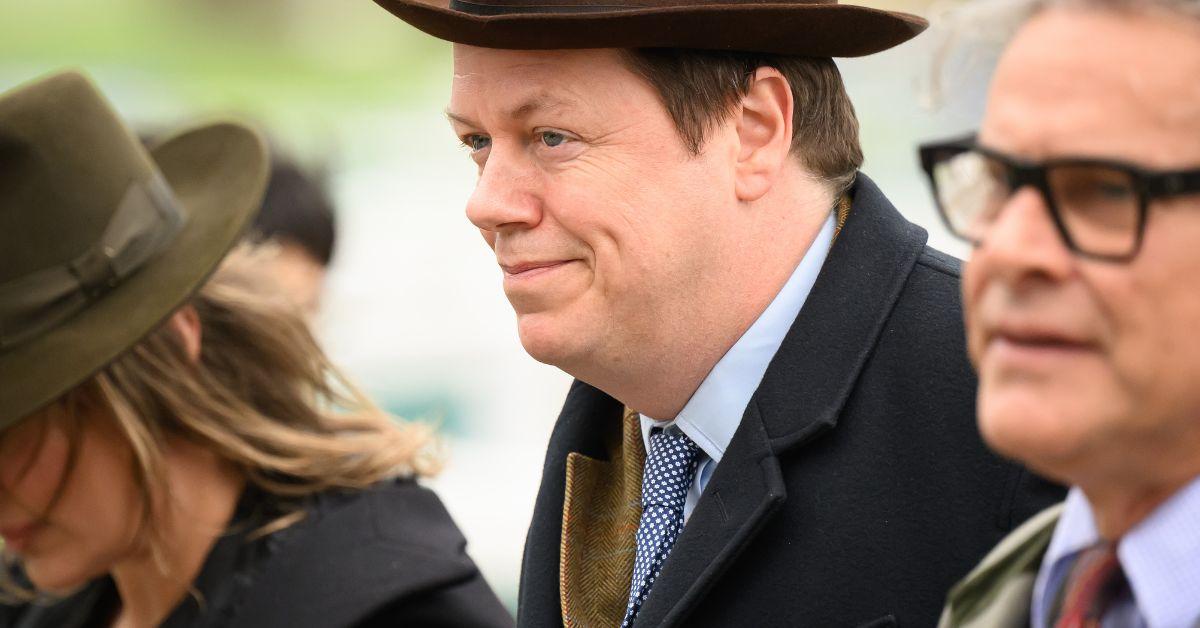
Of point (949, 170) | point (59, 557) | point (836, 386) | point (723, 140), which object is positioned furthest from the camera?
point (59, 557)

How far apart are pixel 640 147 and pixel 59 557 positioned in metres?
1.37

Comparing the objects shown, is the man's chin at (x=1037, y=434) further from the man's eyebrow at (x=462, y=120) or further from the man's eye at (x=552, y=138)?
the man's eyebrow at (x=462, y=120)

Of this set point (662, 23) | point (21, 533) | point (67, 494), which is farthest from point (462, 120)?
point (21, 533)

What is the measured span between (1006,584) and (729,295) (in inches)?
36.5

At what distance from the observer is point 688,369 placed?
2.42 metres

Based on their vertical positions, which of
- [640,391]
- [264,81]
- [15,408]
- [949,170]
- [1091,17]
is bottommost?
[264,81]

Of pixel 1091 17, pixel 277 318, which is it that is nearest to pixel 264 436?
pixel 277 318

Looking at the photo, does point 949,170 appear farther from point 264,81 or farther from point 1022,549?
point 264,81

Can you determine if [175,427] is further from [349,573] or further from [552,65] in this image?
[552,65]

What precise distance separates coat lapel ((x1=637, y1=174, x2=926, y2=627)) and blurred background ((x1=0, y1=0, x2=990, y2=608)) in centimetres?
303

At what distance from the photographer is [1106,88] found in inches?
51.1

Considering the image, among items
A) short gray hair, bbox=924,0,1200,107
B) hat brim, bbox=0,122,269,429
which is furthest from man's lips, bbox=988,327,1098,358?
hat brim, bbox=0,122,269,429

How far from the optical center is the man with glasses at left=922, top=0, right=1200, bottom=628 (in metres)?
1.27

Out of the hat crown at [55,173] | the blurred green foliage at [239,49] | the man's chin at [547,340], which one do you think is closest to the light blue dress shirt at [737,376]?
→ the man's chin at [547,340]
